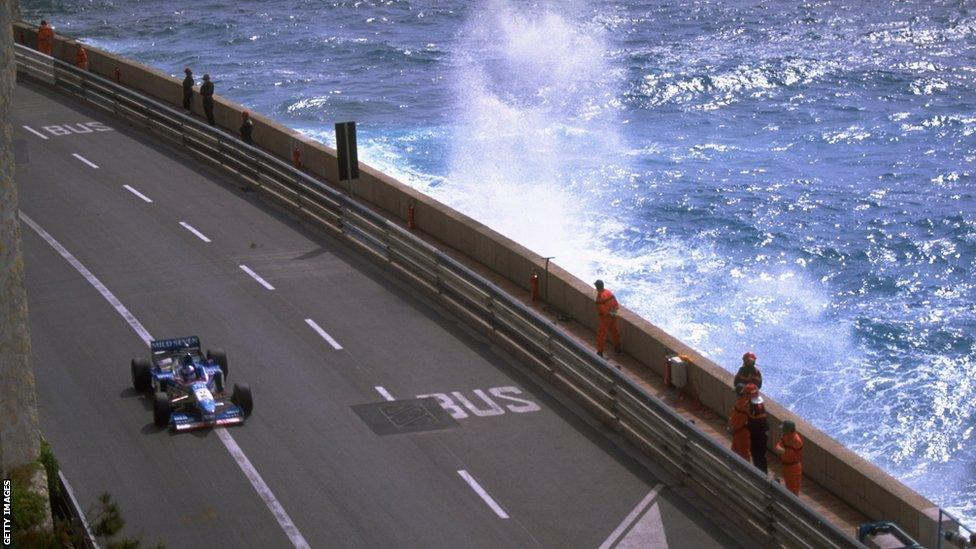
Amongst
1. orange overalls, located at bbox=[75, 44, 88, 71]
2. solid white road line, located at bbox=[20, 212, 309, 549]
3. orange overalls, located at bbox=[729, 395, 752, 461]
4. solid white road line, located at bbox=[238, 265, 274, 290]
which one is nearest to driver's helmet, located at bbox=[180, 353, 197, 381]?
solid white road line, located at bbox=[20, 212, 309, 549]

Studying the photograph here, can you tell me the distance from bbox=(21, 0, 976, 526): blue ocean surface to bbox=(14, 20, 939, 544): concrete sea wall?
882 centimetres

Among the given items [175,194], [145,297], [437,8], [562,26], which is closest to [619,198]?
[175,194]

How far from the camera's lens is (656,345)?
2047 cm

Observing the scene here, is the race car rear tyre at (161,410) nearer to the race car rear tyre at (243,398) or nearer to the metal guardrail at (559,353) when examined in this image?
the race car rear tyre at (243,398)

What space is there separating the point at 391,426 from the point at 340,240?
8402mm

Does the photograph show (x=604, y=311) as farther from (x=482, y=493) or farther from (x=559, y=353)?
(x=482, y=493)

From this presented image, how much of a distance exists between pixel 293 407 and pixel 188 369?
1.65 meters

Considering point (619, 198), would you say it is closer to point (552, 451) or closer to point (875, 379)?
point (875, 379)

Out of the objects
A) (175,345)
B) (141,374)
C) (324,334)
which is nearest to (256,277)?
(324,334)

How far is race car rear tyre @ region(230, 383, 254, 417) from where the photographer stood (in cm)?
1916

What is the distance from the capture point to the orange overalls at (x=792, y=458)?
16.3 metres

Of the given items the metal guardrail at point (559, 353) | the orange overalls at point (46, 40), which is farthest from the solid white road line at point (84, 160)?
the orange overalls at point (46, 40)

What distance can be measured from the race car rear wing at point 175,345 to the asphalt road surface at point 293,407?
0.90m

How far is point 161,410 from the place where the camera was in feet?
61.9
